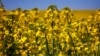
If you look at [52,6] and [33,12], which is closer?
[52,6]

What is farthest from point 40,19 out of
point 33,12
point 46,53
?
point 46,53

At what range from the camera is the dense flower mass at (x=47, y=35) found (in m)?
15.9

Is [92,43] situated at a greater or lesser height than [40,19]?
lesser

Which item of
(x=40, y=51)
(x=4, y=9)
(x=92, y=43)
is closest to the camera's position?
(x=4, y=9)

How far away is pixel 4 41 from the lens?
15.8m

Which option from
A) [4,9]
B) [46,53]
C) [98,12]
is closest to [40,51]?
[46,53]

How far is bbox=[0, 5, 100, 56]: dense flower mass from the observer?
15922 mm

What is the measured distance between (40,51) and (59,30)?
1.19 meters

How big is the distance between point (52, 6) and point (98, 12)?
2669 millimetres

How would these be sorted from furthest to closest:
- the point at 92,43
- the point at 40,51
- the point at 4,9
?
the point at 92,43
the point at 40,51
the point at 4,9

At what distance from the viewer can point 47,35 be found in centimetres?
1677

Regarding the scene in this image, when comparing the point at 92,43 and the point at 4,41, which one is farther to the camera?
the point at 92,43

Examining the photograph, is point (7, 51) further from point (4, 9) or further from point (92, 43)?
point (92, 43)

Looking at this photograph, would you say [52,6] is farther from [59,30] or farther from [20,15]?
[20,15]
